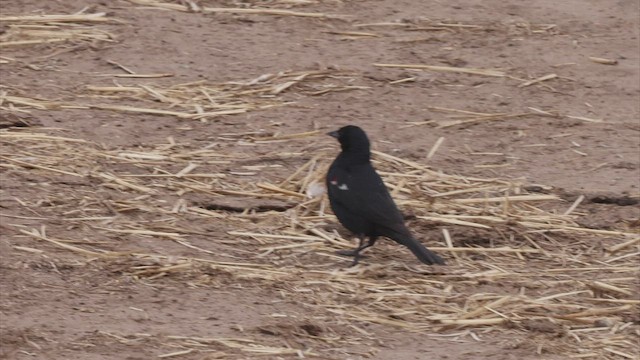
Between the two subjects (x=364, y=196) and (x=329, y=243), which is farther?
(x=329, y=243)

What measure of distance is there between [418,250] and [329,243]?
55 cm

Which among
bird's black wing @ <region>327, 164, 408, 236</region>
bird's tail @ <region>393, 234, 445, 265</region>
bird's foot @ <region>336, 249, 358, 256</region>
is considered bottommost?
bird's foot @ <region>336, 249, 358, 256</region>

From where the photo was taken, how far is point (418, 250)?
8031 millimetres

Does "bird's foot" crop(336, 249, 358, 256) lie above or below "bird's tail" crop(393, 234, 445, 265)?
below

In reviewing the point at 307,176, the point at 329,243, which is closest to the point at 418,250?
the point at 329,243

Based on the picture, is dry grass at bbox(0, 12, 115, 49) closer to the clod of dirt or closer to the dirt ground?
the dirt ground

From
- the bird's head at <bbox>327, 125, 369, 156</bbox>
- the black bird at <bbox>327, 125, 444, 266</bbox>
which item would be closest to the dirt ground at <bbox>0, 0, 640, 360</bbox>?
the black bird at <bbox>327, 125, 444, 266</bbox>

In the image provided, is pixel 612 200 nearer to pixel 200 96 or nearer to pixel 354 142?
pixel 354 142

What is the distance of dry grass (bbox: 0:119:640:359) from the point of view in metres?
7.48

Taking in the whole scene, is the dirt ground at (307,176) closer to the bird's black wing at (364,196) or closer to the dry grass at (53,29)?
the dry grass at (53,29)

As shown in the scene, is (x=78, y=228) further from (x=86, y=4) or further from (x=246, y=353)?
(x=86, y=4)

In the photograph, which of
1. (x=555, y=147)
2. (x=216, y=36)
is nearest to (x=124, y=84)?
(x=216, y=36)

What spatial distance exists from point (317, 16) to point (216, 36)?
85 centimetres

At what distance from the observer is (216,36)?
11133 millimetres
